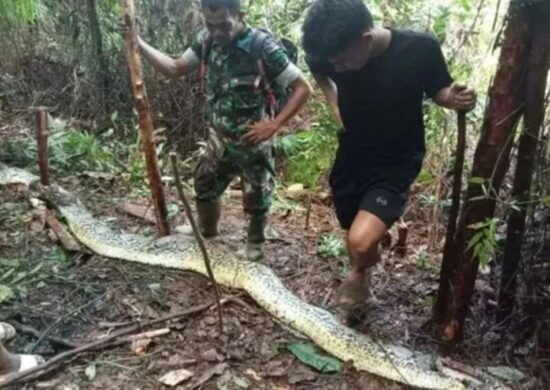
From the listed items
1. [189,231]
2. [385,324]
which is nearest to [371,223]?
[385,324]

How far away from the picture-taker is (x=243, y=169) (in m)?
→ 4.10

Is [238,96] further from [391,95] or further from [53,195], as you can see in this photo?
[53,195]

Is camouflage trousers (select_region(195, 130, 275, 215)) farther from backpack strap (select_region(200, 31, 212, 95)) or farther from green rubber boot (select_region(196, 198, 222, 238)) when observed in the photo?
backpack strap (select_region(200, 31, 212, 95))

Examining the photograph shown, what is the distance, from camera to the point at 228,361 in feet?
11.0

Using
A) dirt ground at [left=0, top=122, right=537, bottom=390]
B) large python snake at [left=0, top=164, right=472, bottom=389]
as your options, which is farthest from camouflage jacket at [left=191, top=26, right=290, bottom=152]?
dirt ground at [left=0, top=122, right=537, bottom=390]

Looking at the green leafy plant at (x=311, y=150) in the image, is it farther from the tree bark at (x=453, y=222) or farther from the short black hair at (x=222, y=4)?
the tree bark at (x=453, y=222)

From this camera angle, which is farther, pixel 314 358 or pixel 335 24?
pixel 314 358

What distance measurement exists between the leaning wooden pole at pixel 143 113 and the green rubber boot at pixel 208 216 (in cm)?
27

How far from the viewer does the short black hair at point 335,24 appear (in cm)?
295

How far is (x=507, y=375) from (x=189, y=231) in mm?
2588

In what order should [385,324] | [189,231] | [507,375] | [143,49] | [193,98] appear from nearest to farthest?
[507,375] < [385,324] < [143,49] < [189,231] < [193,98]

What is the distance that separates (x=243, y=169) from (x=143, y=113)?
79cm

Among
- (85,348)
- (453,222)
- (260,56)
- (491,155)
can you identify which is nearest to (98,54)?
(260,56)

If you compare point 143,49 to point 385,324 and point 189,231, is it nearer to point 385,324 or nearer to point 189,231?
point 189,231
